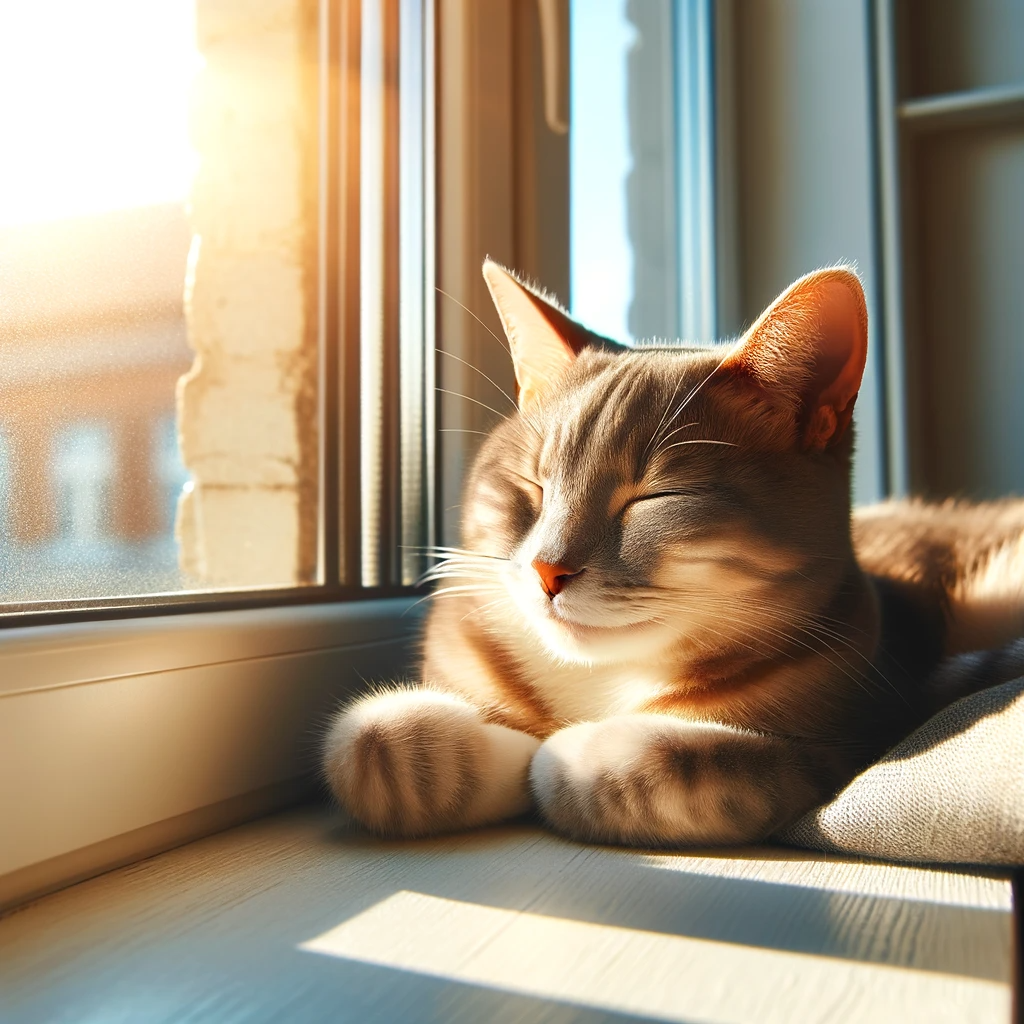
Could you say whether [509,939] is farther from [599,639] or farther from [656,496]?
[656,496]

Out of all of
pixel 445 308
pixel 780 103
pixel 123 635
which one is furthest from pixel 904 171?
pixel 123 635

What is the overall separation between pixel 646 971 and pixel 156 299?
0.71 meters

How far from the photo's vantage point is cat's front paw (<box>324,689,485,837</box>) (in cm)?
76

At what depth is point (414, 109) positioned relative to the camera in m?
1.23

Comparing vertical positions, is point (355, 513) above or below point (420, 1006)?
above

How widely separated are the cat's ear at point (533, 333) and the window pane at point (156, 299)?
23cm

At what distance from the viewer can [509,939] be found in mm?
579

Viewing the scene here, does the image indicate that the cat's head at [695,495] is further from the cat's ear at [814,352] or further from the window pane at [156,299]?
the window pane at [156,299]

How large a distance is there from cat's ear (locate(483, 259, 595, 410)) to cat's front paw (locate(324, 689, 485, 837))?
0.40m

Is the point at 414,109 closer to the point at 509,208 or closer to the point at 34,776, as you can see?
the point at 509,208

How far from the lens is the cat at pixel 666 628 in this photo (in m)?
0.76

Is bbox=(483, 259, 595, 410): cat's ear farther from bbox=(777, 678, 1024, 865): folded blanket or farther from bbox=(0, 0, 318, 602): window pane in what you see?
bbox=(777, 678, 1024, 865): folded blanket

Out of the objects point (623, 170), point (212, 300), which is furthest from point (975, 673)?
point (623, 170)

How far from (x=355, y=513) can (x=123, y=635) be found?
0.41 m
